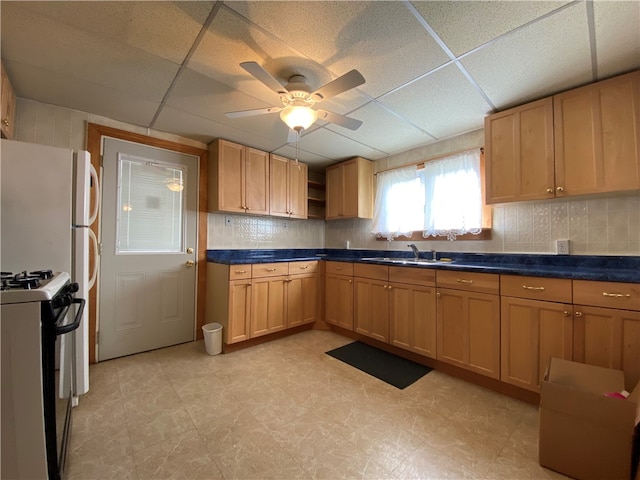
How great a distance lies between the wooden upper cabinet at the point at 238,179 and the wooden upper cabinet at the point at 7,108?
149cm

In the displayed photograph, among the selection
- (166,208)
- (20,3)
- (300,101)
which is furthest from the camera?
(166,208)

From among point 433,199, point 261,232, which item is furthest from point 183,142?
point 433,199

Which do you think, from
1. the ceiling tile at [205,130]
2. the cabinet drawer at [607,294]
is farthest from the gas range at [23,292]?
the cabinet drawer at [607,294]

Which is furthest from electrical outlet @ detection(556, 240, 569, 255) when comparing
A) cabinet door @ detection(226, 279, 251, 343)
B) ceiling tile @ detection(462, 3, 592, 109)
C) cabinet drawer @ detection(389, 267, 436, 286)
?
cabinet door @ detection(226, 279, 251, 343)

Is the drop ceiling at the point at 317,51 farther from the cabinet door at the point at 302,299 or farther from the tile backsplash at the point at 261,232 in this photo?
the cabinet door at the point at 302,299

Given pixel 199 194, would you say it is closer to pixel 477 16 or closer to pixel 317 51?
pixel 317 51

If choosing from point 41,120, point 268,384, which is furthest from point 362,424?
point 41,120

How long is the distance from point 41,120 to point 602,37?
12.8 ft

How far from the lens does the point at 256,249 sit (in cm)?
352

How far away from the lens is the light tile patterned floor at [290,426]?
1312 millimetres

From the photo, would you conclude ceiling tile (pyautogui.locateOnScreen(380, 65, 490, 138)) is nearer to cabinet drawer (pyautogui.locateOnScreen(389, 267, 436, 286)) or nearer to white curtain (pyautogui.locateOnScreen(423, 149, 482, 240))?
white curtain (pyautogui.locateOnScreen(423, 149, 482, 240))

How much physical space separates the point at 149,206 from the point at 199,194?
0.50 m

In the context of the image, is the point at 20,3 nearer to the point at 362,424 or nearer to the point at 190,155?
the point at 190,155

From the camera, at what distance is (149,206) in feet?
8.96
